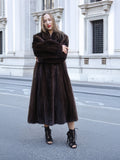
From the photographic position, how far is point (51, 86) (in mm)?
4609

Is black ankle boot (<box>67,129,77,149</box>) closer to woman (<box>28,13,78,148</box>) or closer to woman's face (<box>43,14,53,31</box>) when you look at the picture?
woman (<box>28,13,78,148</box>)

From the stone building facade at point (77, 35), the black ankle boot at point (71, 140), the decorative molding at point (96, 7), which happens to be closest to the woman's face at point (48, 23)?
the black ankle boot at point (71, 140)

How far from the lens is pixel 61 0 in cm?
2208

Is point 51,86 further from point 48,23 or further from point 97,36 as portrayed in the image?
point 97,36

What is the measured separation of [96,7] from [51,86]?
1567 cm

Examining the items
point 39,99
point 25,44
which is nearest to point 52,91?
point 39,99

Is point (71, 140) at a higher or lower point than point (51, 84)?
lower

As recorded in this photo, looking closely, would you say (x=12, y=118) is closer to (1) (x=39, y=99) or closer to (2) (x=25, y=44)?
(1) (x=39, y=99)

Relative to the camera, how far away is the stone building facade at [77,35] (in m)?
18.7

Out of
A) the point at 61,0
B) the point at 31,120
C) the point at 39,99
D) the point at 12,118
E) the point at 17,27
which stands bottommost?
the point at 12,118

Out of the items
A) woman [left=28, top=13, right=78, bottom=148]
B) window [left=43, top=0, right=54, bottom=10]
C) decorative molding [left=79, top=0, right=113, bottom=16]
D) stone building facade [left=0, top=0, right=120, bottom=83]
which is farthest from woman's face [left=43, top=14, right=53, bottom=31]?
window [left=43, top=0, right=54, bottom=10]

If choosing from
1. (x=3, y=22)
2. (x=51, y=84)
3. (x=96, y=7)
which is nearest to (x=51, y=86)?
(x=51, y=84)

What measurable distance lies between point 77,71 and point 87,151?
1625 centimetres

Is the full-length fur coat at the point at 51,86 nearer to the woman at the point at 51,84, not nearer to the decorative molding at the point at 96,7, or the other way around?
the woman at the point at 51,84
